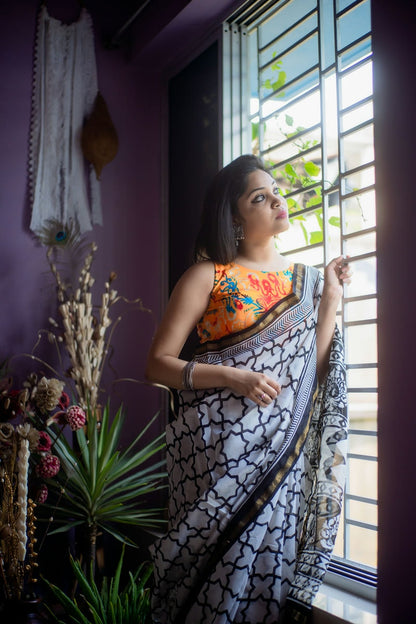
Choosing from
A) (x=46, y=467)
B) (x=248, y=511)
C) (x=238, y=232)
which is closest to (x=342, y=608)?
(x=248, y=511)

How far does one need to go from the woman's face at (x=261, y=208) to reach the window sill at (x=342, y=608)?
116 centimetres

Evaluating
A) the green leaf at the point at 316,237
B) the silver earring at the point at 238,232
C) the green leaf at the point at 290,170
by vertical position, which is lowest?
the silver earring at the point at 238,232

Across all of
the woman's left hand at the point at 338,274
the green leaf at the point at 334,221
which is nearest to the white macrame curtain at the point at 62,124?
the green leaf at the point at 334,221

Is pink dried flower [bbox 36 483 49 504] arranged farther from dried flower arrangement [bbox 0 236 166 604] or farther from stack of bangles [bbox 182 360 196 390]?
stack of bangles [bbox 182 360 196 390]

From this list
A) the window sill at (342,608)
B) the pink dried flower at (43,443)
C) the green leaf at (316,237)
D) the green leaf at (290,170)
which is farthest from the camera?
the green leaf at (290,170)

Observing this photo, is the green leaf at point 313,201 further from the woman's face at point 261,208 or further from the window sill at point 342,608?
the window sill at point 342,608

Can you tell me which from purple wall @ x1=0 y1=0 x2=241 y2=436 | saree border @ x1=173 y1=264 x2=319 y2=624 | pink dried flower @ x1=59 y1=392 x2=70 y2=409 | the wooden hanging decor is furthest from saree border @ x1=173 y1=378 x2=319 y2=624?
the wooden hanging decor

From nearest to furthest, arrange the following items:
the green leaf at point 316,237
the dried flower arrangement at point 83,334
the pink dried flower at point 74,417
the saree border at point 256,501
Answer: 1. the saree border at point 256,501
2. the pink dried flower at point 74,417
3. the green leaf at point 316,237
4. the dried flower arrangement at point 83,334

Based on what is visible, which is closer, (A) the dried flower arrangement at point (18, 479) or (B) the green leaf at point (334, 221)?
(A) the dried flower arrangement at point (18, 479)

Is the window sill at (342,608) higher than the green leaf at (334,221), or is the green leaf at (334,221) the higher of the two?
the green leaf at (334,221)

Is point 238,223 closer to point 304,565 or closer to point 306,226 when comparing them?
point 306,226

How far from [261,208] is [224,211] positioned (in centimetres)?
13

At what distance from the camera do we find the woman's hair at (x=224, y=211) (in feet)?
6.82

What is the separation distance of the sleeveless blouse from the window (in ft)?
1.10
